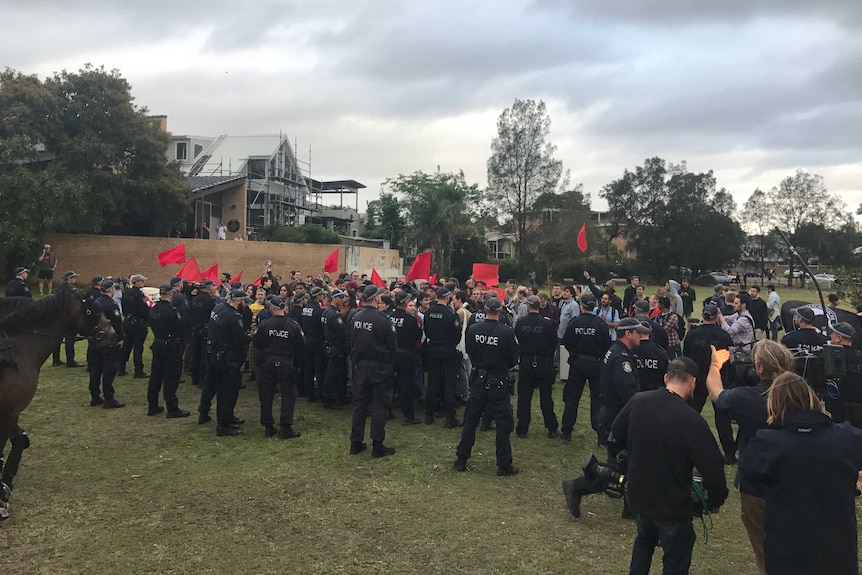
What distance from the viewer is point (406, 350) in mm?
8602

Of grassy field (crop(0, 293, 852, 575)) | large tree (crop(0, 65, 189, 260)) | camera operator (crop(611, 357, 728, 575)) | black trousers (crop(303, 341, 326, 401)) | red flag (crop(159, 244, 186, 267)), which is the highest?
large tree (crop(0, 65, 189, 260))

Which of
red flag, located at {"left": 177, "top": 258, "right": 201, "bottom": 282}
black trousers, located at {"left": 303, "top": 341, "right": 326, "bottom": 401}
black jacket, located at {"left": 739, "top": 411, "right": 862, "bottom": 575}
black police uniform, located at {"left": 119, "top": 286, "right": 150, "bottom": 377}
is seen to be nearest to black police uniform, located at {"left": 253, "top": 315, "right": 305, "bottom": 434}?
black trousers, located at {"left": 303, "top": 341, "right": 326, "bottom": 401}

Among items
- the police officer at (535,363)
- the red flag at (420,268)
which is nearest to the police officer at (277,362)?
the police officer at (535,363)

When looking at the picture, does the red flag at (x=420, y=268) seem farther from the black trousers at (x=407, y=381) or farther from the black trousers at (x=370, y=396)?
the black trousers at (x=370, y=396)

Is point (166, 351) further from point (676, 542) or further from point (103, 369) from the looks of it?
point (676, 542)

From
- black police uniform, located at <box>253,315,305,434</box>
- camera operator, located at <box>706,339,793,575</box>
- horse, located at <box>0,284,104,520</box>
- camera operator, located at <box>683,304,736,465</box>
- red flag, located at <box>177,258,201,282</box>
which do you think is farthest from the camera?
red flag, located at <box>177,258,201,282</box>

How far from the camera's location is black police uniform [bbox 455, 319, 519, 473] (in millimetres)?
6562

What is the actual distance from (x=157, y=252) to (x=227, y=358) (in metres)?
22.8

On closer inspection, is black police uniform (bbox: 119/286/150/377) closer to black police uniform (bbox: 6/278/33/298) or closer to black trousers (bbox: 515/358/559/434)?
black police uniform (bbox: 6/278/33/298)

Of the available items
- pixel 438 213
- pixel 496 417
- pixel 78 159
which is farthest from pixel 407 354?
pixel 438 213

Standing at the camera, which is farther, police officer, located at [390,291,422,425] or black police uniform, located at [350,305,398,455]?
police officer, located at [390,291,422,425]

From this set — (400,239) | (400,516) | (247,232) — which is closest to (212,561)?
(400,516)

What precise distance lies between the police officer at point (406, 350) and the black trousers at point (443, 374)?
0.80ft

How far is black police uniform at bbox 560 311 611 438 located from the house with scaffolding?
98.1 ft
